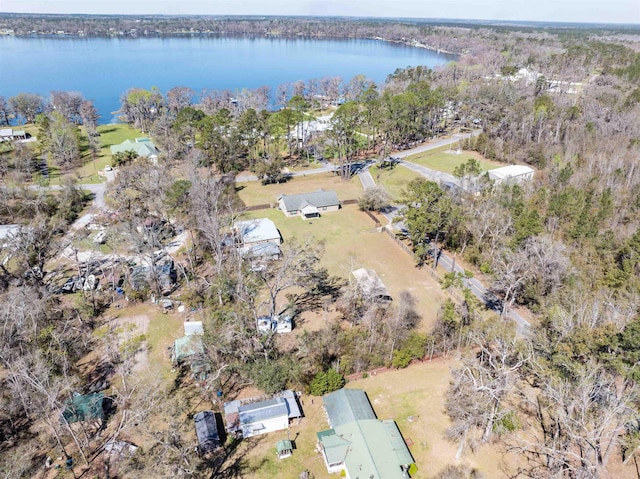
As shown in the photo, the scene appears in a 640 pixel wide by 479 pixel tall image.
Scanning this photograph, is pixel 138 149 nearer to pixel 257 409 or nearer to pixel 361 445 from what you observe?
pixel 257 409

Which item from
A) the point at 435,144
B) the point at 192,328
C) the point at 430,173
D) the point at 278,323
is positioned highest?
the point at 435,144

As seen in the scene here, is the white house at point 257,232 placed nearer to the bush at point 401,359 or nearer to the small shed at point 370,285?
the small shed at point 370,285

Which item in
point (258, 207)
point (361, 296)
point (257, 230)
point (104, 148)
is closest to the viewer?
point (361, 296)

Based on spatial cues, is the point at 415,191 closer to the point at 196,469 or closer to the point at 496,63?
the point at 196,469

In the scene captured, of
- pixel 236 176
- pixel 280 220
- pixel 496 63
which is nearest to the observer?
pixel 280 220

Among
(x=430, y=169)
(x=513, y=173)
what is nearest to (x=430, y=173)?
(x=430, y=169)

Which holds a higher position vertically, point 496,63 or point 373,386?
point 496,63

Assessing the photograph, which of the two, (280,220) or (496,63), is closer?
(280,220)

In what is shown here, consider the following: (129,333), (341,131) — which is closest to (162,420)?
(129,333)
